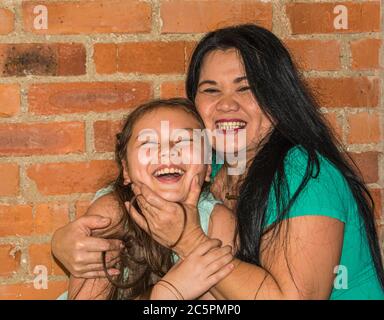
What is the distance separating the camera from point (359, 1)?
→ 175 centimetres

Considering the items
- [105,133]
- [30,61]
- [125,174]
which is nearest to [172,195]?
[125,174]

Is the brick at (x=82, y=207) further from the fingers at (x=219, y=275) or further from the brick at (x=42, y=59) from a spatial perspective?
the fingers at (x=219, y=275)

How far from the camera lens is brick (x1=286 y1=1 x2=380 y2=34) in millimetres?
1731

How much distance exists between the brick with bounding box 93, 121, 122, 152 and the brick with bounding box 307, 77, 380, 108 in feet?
1.73

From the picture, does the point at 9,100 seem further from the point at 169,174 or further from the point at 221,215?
the point at 221,215

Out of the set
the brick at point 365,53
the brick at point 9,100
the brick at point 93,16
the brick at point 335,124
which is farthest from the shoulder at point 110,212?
the brick at point 365,53

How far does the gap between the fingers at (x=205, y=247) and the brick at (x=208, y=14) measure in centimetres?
59

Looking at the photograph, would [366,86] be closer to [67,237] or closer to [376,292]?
[376,292]

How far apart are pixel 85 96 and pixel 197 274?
577 millimetres

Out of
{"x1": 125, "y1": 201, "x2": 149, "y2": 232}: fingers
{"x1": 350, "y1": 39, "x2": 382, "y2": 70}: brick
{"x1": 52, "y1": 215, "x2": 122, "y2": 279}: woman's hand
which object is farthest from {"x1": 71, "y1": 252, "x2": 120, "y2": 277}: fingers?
{"x1": 350, "y1": 39, "x2": 382, "y2": 70}: brick

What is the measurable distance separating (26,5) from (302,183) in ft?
2.68

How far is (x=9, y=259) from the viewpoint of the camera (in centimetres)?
168

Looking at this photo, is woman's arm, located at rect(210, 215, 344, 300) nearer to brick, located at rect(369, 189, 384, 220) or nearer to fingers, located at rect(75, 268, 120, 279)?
fingers, located at rect(75, 268, 120, 279)

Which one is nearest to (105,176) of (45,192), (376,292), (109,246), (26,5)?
(45,192)
